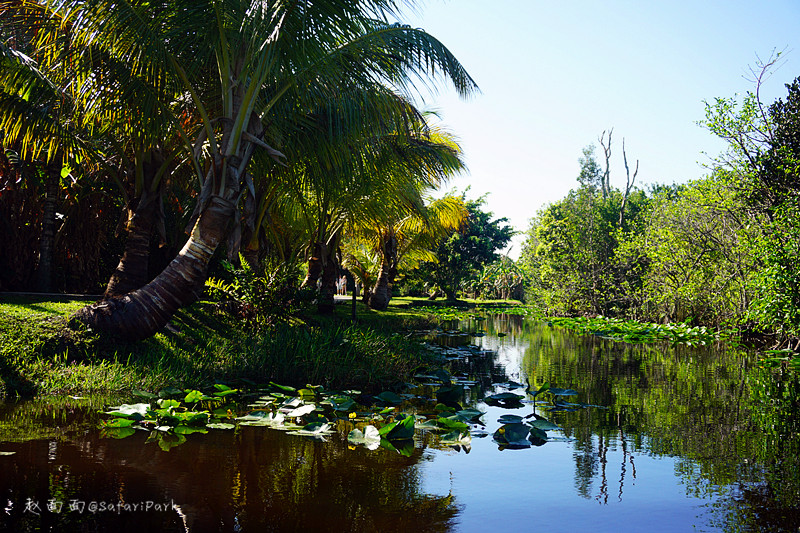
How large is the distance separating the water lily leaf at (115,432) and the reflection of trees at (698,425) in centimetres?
372

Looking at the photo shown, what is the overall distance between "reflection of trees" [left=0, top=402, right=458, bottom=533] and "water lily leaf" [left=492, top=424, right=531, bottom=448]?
999 millimetres

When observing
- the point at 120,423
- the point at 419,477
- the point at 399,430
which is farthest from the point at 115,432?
the point at 419,477

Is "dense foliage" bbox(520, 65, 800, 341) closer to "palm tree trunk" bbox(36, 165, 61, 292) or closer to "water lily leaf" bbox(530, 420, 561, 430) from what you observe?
"water lily leaf" bbox(530, 420, 561, 430)

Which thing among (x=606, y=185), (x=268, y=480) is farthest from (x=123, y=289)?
(x=606, y=185)

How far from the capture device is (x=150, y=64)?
9.27 meters

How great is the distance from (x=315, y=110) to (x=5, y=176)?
741cm

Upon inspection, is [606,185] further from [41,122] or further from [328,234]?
[41,122]

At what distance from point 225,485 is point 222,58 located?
7166mm

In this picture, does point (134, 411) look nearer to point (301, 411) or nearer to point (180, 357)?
point (301, 411)

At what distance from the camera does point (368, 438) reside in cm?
506

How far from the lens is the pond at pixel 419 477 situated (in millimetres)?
3496

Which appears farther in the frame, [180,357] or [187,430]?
[180,357]

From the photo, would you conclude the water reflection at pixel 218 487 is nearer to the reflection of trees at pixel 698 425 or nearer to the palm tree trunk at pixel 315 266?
the reflection of trees at pixel 698 425

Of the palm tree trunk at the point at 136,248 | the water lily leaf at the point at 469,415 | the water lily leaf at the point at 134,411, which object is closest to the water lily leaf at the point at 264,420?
the water lily leaf at the point at 134,411
